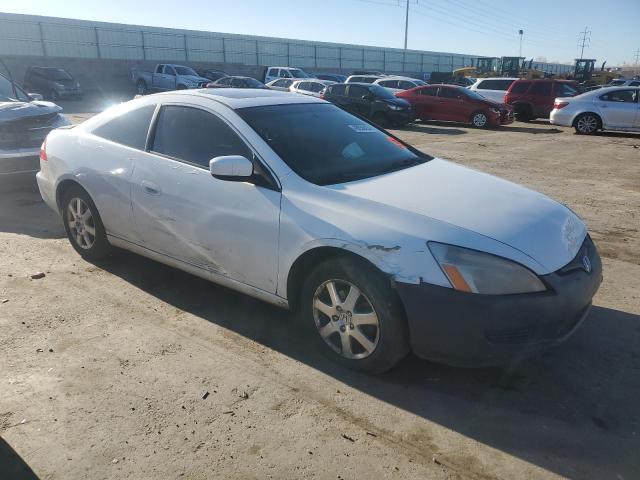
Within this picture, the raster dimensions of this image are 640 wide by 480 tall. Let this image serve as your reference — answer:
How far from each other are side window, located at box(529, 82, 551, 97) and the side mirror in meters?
18.6

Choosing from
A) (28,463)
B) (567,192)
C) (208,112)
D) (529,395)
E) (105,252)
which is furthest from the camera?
(567,192)

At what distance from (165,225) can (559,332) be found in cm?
273

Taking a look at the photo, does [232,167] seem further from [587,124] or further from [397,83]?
[397,83]

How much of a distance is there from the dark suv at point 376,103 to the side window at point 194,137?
13.9 metres

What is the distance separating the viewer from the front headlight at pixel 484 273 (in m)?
2.67

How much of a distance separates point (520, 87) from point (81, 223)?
18477mm

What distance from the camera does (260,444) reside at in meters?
2.57

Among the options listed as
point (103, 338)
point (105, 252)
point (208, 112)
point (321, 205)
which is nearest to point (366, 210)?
point (321, 205)

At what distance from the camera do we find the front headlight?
2.67 metres

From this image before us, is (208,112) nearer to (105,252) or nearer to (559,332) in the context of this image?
(105,252)

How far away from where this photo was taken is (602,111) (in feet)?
50.1

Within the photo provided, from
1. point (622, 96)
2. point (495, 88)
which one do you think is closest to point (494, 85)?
point (495, 88)

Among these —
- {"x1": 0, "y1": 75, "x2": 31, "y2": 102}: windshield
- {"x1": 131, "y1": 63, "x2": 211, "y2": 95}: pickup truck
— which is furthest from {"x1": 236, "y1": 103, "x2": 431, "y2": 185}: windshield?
{"x1": 131, "y1": 63, "x2": 211, "y2": 95}: pickup truck

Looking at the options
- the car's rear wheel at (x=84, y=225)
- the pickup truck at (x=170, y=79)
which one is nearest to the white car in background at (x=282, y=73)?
the pickup truck at (x=170, y=79)
